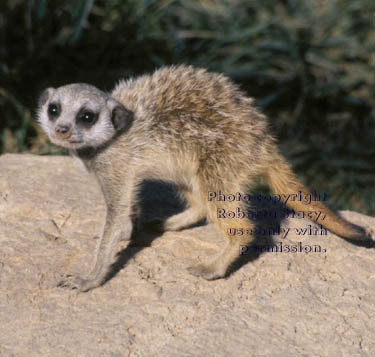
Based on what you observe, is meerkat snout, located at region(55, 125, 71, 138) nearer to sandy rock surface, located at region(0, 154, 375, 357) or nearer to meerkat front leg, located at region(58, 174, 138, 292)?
meerkat front leg, located at region(58, 174, 138, 292)

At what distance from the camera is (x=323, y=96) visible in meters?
5.93

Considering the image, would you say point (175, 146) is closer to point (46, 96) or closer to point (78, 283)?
point (46, 96)

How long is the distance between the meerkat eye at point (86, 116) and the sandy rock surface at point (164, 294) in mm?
629

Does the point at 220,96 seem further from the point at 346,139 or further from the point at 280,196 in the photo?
the point at 346,139

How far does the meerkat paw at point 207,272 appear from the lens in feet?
9.34

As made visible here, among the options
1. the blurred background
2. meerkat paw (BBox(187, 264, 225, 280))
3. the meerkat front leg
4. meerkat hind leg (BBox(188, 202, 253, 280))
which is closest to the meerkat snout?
the meerkat front leg

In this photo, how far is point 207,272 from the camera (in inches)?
112

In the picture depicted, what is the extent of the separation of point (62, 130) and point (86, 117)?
0.48 ft

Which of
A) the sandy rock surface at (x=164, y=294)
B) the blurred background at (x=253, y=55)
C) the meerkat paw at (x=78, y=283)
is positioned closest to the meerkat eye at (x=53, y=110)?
the sandy rock surface at (x=164, y=294)

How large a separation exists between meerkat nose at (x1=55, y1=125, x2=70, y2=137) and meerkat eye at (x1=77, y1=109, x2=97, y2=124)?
93 mm

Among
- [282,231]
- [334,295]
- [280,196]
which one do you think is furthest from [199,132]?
[334,295]

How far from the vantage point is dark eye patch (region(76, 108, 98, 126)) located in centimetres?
282

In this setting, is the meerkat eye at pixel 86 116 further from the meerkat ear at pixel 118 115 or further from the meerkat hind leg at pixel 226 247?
the meerkat hind leg at pixel 226 247

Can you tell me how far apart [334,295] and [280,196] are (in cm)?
58
